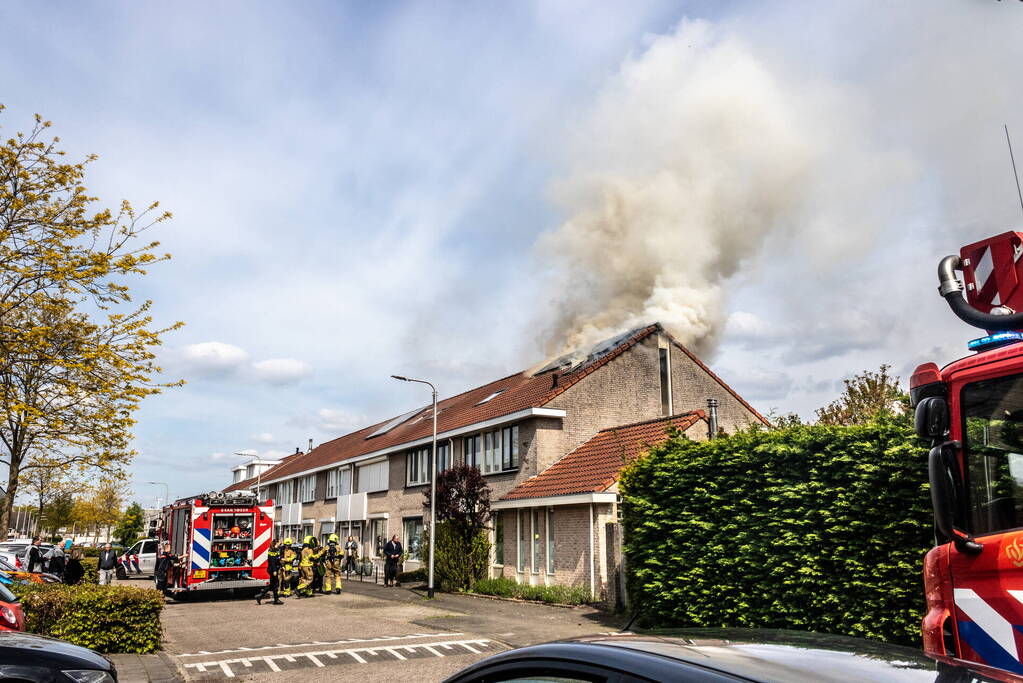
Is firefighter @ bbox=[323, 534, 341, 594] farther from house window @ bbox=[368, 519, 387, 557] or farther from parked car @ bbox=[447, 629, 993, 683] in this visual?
parked car @ bbox=[447, 629, 993, 683]

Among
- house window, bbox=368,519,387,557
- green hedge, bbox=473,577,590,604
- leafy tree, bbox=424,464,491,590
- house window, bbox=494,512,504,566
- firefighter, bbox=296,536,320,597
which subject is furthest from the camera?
house window, bbox=368,519,387,557

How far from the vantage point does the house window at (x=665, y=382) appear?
1111 inches

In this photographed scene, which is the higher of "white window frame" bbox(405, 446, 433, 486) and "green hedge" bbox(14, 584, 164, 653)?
"white window frame" bbox(405, 446, 433, 486)

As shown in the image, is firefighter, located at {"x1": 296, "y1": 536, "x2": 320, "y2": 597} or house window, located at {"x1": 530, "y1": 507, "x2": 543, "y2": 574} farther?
firefighter, located at {"x1": 296, "y1": 536, "x2": 320, "y2": 597}

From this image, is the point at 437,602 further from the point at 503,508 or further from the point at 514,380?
the point at 514,380

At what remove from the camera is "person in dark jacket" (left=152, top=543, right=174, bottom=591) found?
23.9 meters

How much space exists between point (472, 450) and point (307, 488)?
2523 cm

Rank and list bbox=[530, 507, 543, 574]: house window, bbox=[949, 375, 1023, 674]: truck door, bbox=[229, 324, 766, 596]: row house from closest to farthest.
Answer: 1. bbox=[949, 375, 1023, 674]: truck door
2. bbox=[229, 324, 766, 596]: row house
3. bbox=[530, 507, 543, 574]: house window

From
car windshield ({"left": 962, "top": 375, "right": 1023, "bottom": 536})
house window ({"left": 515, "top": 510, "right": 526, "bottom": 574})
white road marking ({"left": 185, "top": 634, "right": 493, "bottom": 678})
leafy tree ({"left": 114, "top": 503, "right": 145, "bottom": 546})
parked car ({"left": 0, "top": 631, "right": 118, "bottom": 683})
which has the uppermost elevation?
car windshield ({"left": 962, "top": 375, "right": 1023, "bottom": 536})

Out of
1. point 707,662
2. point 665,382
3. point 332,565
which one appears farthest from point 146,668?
point 665,382

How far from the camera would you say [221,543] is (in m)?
22.7

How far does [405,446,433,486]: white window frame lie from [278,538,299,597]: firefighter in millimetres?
9848

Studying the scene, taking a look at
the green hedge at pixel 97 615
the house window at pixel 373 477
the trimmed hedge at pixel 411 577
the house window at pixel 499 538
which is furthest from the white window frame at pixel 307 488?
the green hedge at pixel 97 615

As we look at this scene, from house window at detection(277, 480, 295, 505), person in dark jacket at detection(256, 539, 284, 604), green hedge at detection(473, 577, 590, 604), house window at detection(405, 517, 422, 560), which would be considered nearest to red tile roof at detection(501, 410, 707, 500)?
green hedge at detection(473, 577, 590, 604)
